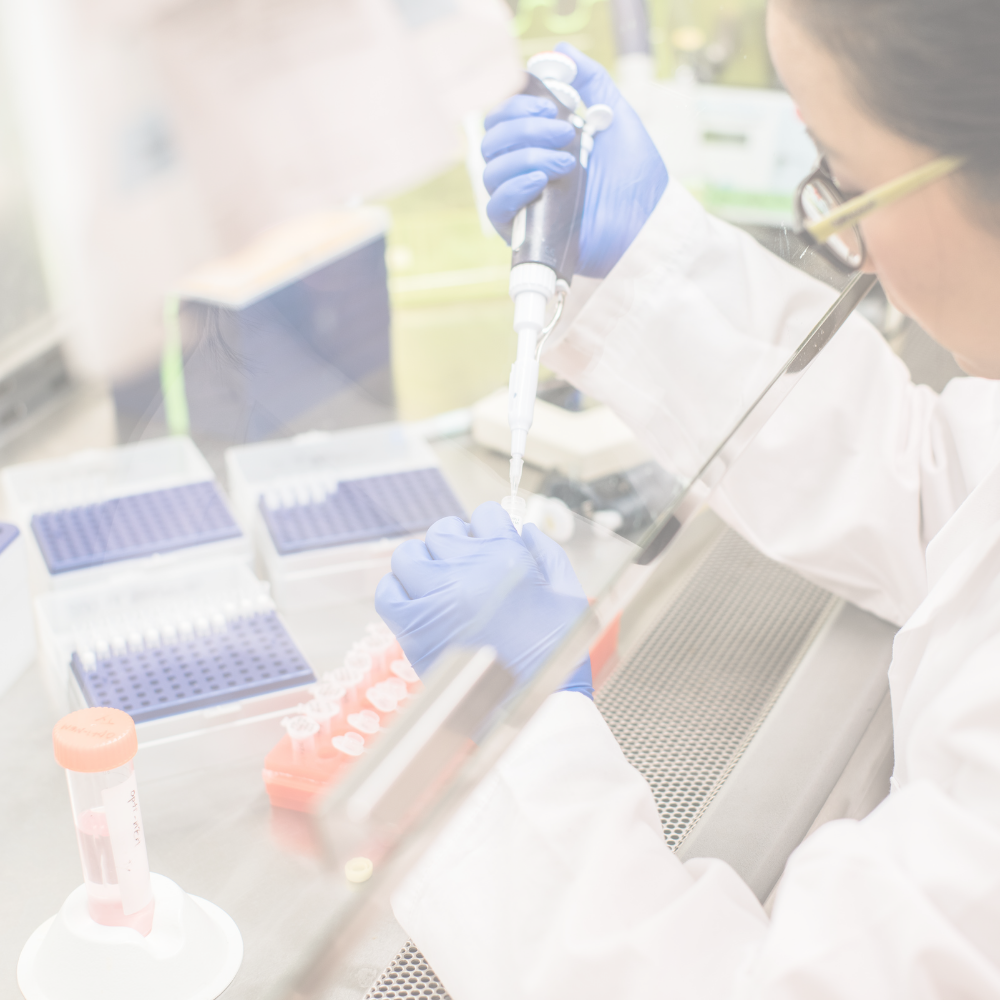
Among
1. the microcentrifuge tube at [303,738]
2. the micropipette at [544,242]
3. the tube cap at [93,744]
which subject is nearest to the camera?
the tube cap at [93,744]

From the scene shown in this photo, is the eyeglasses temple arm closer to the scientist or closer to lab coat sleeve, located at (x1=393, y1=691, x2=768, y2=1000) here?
the scientist

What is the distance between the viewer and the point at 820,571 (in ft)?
4.11

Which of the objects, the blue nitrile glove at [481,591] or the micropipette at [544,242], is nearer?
the blue nitrile glove at [481,591]

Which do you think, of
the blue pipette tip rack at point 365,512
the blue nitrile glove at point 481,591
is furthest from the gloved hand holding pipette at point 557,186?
the blue nitrile glove at point 481,591

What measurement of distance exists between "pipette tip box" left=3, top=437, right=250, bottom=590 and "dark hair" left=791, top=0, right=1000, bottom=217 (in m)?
0.85

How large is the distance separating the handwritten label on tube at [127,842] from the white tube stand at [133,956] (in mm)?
20

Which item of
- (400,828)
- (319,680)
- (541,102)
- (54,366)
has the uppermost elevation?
(541,102)

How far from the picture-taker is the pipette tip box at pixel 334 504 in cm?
121

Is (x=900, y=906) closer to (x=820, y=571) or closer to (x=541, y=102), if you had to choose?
(x=820, y=571)

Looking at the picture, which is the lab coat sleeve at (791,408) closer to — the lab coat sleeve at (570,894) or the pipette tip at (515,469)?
the pipette tip at (515,469)

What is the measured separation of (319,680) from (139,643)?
0.20 metres

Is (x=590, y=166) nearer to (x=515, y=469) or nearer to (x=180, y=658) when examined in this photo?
(x=515, y=469)

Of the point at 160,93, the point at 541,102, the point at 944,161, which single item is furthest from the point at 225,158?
the point at 541,102

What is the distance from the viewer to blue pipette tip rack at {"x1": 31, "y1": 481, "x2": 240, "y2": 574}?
1.20 metres
